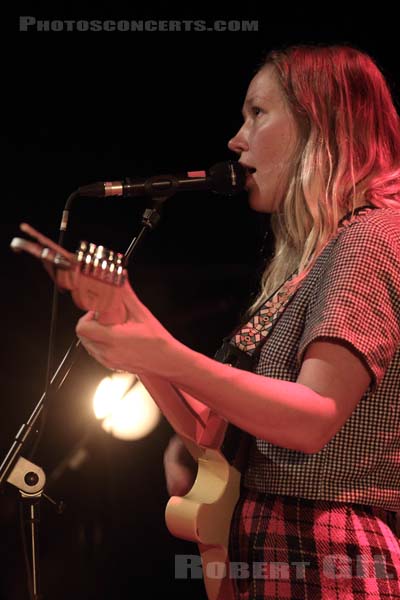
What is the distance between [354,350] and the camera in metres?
1.18

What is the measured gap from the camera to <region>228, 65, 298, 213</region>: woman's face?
1.70m

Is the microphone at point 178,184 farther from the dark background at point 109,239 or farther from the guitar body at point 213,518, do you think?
the dark background at point 109,239

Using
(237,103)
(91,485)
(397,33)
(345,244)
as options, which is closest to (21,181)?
(237,103)

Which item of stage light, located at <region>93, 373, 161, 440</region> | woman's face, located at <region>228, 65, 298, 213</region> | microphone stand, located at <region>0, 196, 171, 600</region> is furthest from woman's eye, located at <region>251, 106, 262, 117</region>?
stage light, located at <region>93, 373, 161, 440</region>

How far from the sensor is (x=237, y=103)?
3375 mm

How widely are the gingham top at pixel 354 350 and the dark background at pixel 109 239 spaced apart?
6.83 ft

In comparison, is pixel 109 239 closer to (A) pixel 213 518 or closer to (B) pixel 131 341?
(A) pixel 213 518

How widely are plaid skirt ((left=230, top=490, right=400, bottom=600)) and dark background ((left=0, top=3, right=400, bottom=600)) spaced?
6.94 feet

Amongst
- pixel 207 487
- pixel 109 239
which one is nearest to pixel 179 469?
pixel 207 487

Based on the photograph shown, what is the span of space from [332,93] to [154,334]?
805 mm

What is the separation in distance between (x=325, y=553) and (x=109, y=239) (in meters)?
2.39

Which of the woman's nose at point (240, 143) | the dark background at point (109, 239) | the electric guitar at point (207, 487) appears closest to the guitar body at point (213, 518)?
the electric guitar at point (207, 487)

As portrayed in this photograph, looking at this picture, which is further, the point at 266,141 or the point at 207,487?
the point at 266,141

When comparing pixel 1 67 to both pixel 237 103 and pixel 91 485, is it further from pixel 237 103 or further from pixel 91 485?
pixel 91 485
